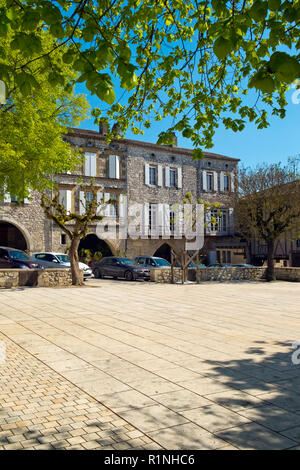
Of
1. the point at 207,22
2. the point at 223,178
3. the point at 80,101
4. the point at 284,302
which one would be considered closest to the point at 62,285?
the point at 80,101

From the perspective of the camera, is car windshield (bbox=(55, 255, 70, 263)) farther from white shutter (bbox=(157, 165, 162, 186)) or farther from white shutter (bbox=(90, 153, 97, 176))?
white shutter (bbox=(157, 165, 162, 186))

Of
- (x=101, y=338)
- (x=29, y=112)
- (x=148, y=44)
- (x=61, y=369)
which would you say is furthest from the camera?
(x=29, y=112)

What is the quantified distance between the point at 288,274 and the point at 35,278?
574 inches

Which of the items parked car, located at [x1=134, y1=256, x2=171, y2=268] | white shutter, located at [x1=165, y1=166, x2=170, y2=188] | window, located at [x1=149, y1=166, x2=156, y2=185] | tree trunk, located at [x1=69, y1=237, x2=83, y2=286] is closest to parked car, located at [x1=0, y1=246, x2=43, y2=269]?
tree trunk, located at [x1=69, y1=237, x2=83, y2=286]

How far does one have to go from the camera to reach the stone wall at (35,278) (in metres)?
16.7

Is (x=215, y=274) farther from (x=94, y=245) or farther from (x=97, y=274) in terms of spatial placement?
(x=94, y=245)

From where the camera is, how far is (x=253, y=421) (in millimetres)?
3746

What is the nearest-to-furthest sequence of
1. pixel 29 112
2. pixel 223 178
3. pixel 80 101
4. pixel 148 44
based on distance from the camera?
pixel 148 44 < pixel 29 112 < pixel 80 101 < pixel 223 178

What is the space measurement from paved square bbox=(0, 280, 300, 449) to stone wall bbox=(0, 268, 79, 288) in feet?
23.1

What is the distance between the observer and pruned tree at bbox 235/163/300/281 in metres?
22.4

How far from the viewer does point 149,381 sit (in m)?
4.89

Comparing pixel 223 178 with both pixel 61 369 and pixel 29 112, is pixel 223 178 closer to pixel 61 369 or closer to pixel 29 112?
pixel 29 112

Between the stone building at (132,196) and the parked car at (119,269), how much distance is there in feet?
22.5

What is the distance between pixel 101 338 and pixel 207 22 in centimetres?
548
